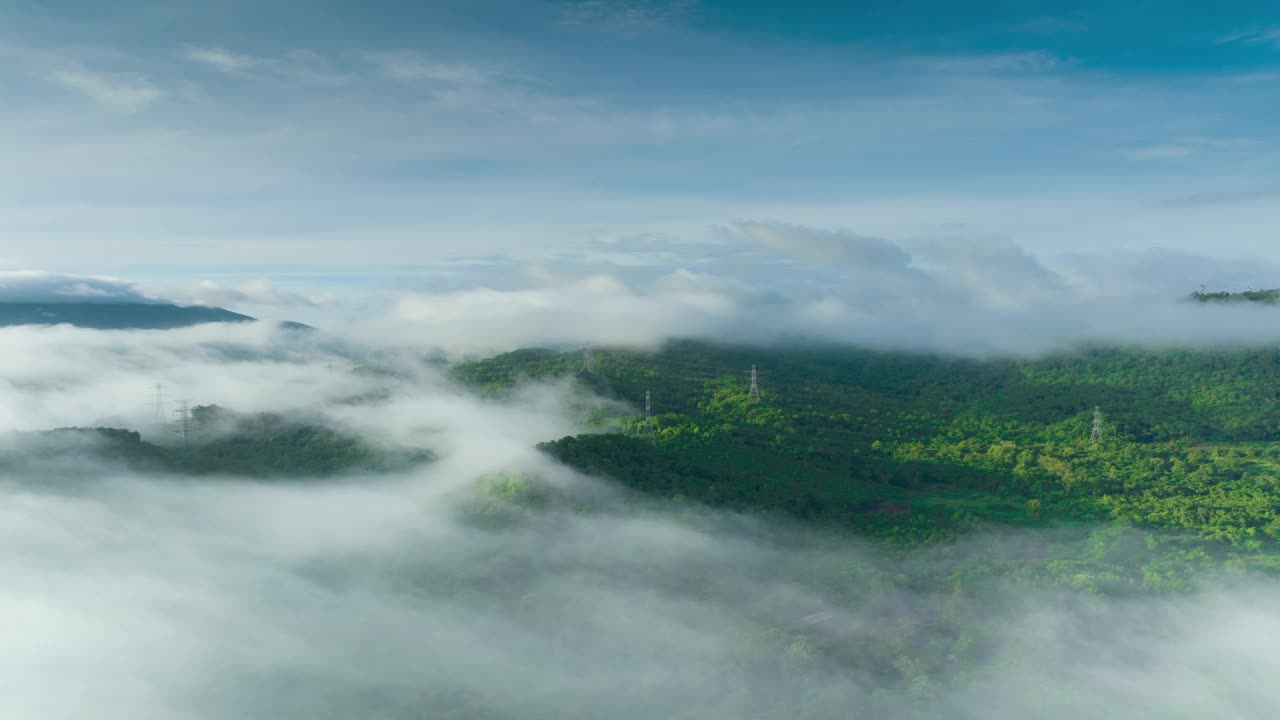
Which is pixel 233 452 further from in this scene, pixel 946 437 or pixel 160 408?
pixel 946 437

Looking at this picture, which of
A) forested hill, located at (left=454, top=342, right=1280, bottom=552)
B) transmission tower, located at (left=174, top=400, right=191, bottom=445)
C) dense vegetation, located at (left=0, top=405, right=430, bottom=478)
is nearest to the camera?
forested hill, located at (left=454, top=342, right=1280, bottom=552)

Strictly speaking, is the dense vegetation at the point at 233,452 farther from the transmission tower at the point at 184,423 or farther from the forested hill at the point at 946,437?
the forested hill at the point at 946,437

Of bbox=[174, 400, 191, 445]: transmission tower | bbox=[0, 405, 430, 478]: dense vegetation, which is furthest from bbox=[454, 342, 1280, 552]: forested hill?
bbox=[174, 400, 191, 445]: transmission tower

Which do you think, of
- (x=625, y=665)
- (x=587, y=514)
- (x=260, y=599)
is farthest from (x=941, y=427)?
(x=260, y=599)

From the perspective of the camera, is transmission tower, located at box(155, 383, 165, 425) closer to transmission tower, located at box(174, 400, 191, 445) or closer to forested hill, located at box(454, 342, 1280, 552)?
transmission tower, located at box(174, 400, 191, 445)

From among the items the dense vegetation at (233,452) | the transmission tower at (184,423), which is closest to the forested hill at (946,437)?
the dense vegetation at (233,452)

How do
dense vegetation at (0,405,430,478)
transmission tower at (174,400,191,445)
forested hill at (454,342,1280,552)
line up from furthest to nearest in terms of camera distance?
1. transmission tower at (174,400,191,445)
2. dense vegetation at (0,405,430,478)
3. forested hill at (454,342,1280,552)

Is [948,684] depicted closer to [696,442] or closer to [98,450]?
[696,442]
